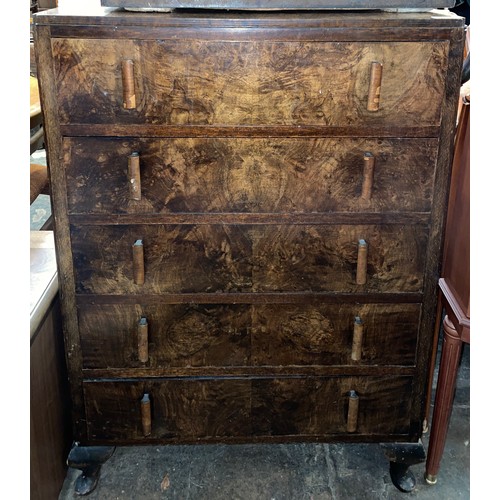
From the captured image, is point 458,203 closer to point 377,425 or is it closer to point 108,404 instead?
point 377,425

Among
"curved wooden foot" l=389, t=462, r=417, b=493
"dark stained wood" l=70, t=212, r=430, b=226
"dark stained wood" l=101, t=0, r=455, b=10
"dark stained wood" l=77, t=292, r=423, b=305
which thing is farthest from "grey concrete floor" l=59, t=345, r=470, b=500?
"dark stained wood" l=101, t=0, r=455, b=10

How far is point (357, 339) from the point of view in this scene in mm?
1464

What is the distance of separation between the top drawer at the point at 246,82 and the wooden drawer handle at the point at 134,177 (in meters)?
0.08

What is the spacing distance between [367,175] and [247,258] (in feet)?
1.06

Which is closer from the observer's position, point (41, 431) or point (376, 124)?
point (376, 124)

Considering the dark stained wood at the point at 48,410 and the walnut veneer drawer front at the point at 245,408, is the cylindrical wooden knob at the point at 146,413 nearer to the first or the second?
the walnut veneer drawer front at the point at 245,408

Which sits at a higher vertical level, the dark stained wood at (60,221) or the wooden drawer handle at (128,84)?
the wooden drawer handle at (128,84)

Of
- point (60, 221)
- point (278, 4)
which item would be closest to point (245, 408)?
point (60, 221)

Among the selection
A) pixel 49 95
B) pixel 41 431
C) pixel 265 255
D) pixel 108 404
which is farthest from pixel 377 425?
pixel 49 95

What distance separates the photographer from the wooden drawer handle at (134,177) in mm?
1282

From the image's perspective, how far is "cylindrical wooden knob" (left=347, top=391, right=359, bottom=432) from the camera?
5.03 ft

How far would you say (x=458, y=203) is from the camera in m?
1.53

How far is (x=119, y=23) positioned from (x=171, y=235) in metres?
0.45

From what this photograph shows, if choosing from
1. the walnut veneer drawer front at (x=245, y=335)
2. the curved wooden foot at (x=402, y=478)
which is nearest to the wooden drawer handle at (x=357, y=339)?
the walnut veneer drawer front at (x=245, y=335)
